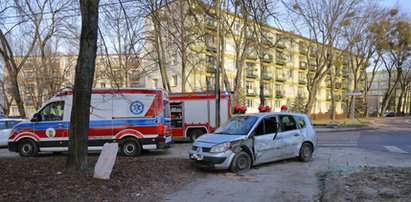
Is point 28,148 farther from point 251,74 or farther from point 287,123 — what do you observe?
point 251,74

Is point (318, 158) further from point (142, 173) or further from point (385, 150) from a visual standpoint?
point (142, 173)

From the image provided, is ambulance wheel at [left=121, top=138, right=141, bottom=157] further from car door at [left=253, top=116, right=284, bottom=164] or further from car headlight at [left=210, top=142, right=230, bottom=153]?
car door at [left=253, top=116, right=284, bottom=164]

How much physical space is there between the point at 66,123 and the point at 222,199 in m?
8.24

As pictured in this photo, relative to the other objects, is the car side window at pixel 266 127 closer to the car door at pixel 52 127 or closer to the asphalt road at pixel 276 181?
the asphalt road at pixel 276 181

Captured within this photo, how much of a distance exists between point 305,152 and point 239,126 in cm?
253

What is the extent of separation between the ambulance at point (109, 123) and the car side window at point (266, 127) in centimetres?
440

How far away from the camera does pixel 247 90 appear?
52.0 metres

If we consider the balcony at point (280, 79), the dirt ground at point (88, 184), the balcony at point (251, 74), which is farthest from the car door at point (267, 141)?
the balcony at point (280, 79)

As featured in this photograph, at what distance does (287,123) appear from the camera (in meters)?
10.1

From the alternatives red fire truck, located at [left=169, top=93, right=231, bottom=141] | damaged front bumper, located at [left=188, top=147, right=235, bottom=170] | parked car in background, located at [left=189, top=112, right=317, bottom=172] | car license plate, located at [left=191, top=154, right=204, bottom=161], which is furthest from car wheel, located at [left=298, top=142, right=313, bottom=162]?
red fire truck, located at [left=169, top=93, right=231, bottom=141]

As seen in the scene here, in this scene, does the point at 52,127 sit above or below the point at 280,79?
below

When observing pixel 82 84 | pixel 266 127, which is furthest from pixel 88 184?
pixel 266 127

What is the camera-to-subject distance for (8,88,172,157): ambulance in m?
12.2

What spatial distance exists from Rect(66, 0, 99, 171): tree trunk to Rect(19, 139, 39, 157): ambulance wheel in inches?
243
